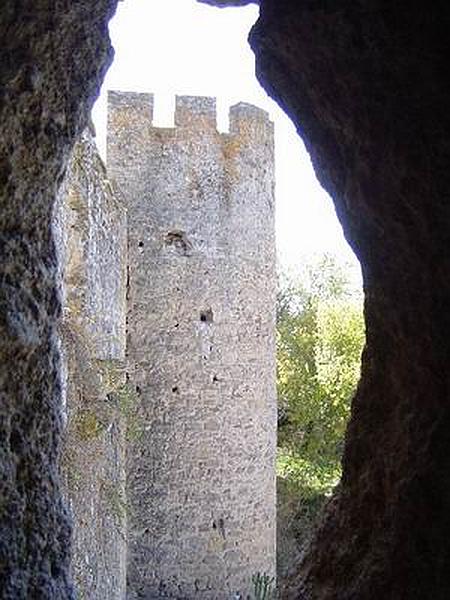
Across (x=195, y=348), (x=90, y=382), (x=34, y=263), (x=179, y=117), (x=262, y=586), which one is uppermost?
(x=179, y=117)

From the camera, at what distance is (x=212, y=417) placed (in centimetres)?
1075

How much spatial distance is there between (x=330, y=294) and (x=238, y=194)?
10.9 m

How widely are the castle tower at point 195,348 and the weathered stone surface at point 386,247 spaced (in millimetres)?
8008

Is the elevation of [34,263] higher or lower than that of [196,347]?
lower

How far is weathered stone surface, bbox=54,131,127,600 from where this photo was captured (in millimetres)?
5254

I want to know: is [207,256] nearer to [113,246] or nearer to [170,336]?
[170,336]

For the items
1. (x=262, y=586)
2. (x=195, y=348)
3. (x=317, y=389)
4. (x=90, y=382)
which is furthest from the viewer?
(x=317, y=389)

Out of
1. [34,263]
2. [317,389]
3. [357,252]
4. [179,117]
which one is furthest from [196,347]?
[34,263]

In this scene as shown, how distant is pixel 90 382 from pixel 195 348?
5.10 meters

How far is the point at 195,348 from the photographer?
35.2 ft

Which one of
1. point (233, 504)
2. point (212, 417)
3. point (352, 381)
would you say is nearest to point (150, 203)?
point (212, 417)

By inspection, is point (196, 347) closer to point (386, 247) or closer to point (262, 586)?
point (262, 586)

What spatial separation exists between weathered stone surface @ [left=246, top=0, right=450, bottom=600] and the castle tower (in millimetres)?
8008

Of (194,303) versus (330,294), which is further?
(330,294)
